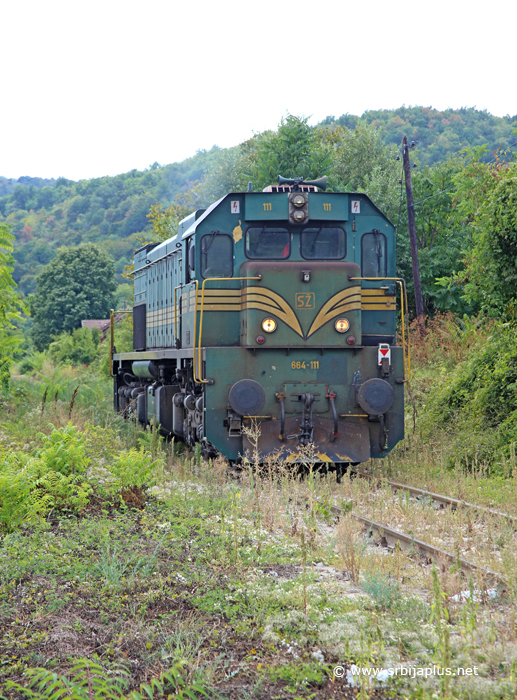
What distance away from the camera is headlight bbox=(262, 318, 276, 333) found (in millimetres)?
8742

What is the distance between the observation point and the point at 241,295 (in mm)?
9156

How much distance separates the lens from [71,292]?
58281 millimetres

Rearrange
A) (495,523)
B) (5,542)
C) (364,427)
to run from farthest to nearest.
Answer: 1. (364,427)
2. (495,523)
3. (5,542)

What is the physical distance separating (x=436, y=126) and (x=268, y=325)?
84916 mm

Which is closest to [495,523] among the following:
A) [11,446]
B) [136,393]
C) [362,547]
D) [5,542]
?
[362,547]

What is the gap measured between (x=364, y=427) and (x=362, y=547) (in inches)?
140

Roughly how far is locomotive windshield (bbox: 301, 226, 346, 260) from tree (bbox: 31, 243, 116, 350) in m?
50.8

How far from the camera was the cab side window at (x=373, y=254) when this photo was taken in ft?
31.0

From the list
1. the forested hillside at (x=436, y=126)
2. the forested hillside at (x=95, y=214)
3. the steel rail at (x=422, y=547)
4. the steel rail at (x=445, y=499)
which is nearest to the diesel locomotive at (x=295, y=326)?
the steel rail at (x=445, y=499)

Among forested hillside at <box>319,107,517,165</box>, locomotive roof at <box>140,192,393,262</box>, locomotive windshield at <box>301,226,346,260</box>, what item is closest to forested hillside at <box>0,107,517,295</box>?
forested hillside at <box>319,107,517,165</box>

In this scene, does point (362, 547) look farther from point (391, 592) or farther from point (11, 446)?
point (11, 446)

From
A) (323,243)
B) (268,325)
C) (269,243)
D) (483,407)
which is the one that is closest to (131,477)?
(268,325)

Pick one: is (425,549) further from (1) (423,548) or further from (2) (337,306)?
(2) (337,306)

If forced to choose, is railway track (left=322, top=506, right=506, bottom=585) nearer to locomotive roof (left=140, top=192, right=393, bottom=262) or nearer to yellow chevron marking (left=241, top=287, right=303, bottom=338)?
yellow chevron marking (left=241, top=287, right=303, bottom=338)
